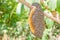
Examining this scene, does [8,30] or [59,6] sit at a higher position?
[59,6]

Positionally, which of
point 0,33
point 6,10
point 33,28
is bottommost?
point 0,33

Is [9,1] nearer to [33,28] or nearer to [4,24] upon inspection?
[4,24]

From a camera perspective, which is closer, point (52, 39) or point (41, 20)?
point (41, 20)

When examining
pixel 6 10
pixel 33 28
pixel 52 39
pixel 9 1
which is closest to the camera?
pixel 33 28

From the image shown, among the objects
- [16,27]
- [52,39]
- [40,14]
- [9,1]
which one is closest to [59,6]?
[40,14]

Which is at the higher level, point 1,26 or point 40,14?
point 40,14

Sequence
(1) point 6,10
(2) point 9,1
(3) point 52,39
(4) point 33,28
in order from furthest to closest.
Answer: (1) point 6,10 → (2) point 9,1 → (3) point 52,39 → (4) point 33,28

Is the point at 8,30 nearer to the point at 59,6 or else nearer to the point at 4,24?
the point at 4,24

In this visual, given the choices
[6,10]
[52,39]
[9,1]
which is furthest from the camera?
[6,10]

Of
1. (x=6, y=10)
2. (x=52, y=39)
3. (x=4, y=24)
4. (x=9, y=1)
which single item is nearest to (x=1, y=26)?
(x=4, y=24)
